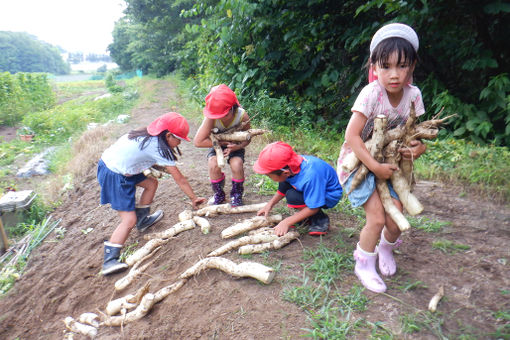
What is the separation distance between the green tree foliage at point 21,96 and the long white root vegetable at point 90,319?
12.5 meters

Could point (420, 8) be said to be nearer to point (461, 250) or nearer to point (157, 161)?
point (461, 250)

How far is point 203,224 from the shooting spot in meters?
2.87

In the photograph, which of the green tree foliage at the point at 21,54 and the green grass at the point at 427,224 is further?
the green tree foliage at the point at 21,54

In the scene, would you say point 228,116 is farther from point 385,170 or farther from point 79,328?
point 79,328

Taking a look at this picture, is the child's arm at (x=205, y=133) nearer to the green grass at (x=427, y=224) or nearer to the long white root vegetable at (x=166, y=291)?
the long white root vegetable at (x=166, y=291)

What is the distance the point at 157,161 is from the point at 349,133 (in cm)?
185

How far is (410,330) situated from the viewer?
1.67 m

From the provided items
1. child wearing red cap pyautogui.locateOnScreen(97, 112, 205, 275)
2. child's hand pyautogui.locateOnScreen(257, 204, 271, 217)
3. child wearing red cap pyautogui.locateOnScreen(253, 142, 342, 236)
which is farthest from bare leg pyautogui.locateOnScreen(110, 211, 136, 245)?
child wearing red cap pyautogui.locateOnScreen(253, 142, 342, 236)

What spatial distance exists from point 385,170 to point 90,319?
241 cm

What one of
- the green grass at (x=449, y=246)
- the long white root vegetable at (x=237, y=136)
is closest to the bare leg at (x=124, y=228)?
the long white root vegetable at (x=237, y=136)

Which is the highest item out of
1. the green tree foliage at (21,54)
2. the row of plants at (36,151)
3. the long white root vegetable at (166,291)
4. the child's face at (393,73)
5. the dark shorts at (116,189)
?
the green tree foliage at (21,54)

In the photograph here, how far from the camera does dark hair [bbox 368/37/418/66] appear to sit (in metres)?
1.66

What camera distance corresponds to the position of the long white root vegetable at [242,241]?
2.45 m

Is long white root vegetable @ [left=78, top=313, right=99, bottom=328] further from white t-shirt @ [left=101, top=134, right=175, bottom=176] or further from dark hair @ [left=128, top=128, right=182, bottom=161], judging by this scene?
dark hair @ [left=128, top=128, right=182, bottom=161]
